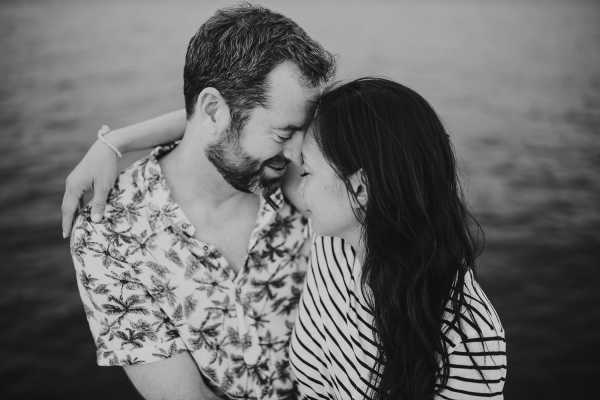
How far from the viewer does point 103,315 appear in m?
1.81

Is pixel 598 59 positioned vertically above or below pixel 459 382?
above

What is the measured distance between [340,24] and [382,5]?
13.9ft

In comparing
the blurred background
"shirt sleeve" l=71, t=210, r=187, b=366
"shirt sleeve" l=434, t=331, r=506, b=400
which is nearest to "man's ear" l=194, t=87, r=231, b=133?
"shirt sleeve" l=71, t=210, r=187, b=366

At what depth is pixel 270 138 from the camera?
6.40 ft

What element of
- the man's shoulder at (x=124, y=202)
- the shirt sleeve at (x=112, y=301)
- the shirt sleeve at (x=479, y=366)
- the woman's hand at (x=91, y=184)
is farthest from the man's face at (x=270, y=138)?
the shirt sleeve at (x=479, y=366)

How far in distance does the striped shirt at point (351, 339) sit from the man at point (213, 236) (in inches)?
8.3

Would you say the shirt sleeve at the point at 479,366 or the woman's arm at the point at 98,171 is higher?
the woman's arm at the point at 98,171

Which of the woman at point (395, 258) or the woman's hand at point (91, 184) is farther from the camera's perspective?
the woman's hand at point (91, 184)

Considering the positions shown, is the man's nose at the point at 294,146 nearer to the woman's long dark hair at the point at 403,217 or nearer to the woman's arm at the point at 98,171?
the woman's long dark hair at the point at 403,217

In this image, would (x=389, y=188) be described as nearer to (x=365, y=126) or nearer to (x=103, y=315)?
(x=365, y=126)

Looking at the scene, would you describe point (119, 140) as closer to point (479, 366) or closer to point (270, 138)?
point (270, 138)

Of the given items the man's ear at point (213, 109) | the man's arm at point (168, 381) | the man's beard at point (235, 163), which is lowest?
the man's arm at point (168, 381)

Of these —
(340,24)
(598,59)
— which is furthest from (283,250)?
(340,24)

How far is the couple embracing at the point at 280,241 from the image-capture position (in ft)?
5.10
